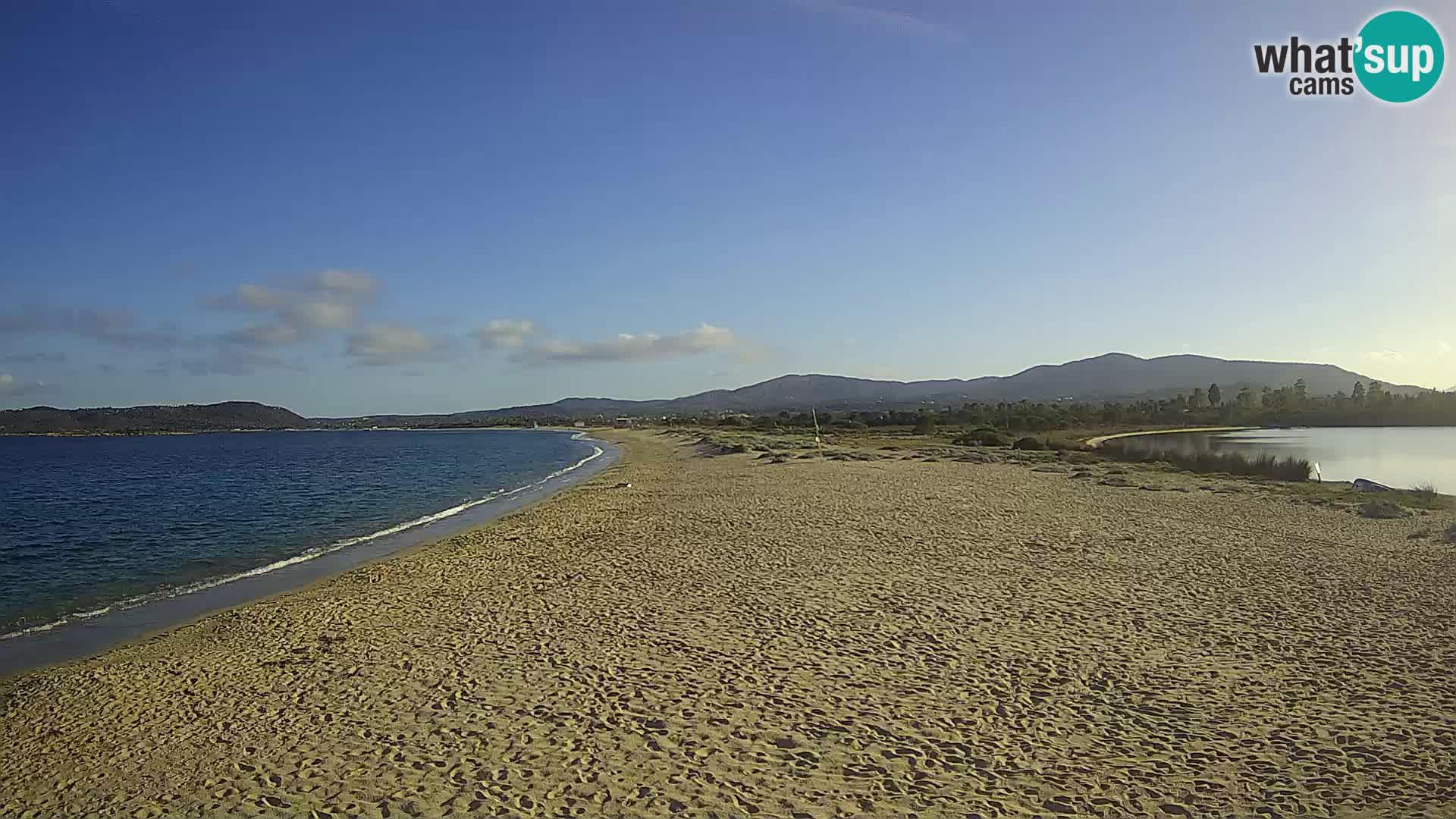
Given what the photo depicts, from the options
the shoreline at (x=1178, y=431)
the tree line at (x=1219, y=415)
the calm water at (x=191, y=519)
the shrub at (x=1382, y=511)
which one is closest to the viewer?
the calm water at (x=191, y=519)

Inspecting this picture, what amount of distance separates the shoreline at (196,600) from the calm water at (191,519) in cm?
11

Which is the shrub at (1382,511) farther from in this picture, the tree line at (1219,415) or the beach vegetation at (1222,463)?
the tree line at (1219,415)

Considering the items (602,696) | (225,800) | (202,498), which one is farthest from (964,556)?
(202,498)

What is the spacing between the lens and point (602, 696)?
744 cm

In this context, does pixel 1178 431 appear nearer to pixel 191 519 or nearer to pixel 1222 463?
pixel 1222 463

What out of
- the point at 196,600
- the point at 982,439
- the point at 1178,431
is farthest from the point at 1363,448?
the point at 196,600

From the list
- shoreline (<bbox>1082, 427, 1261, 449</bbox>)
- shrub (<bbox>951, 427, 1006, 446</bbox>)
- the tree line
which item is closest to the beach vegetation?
shrub (<bbox>951, 427, 1006, 446</bbox>)

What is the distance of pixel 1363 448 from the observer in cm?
5156

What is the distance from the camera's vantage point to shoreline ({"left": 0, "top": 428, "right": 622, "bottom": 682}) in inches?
418

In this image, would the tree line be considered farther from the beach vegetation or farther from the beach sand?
the beach sand

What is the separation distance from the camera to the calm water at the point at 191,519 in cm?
1480

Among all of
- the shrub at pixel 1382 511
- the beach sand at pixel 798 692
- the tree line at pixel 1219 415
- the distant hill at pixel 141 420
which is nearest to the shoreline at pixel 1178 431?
the tree line at pixel 1219 415

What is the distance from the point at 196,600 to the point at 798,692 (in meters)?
11.2

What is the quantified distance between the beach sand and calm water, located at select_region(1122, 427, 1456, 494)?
957 inches
